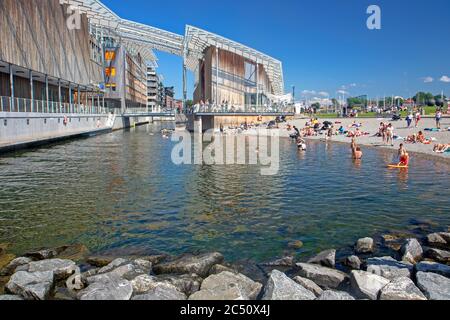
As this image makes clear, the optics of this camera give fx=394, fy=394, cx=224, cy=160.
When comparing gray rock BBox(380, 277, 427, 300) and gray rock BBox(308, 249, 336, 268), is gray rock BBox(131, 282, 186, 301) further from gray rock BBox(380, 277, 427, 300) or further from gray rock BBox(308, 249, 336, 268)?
gray rock BBox(380, 277, 427, 300)

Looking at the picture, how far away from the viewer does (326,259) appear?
834cm

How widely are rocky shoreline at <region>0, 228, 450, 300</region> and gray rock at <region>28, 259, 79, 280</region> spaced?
1 cm

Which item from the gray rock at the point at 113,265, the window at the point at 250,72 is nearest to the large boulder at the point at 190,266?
the gray rock at the point at 113,265

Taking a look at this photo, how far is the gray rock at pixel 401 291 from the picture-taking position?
249 inches

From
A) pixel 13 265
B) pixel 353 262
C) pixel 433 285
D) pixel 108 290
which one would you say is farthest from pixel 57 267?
pixel 433 285

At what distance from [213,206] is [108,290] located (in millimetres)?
7145

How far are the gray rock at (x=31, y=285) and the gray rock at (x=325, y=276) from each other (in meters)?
4.69

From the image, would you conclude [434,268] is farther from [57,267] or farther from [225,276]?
[57,267]

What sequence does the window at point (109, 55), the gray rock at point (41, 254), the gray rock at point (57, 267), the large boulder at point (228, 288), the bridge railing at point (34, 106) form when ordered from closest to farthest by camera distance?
the large boulder at point (228, 288)
the gray rock at point (57, 267)
the gray rock at point (41, 254)
the bridge railing at point (34, 106)
the window at point (109, 55)

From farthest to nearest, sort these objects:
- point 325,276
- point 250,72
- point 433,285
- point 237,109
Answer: point 250,72 → point 237,109 → point 325,276 → point 433,285

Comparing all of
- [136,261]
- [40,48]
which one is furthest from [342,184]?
[40,48]

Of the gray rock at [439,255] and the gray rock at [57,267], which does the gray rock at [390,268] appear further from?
the gray rock at [57,267]

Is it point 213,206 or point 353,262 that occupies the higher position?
point 213,206

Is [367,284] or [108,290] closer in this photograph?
[108,290]
